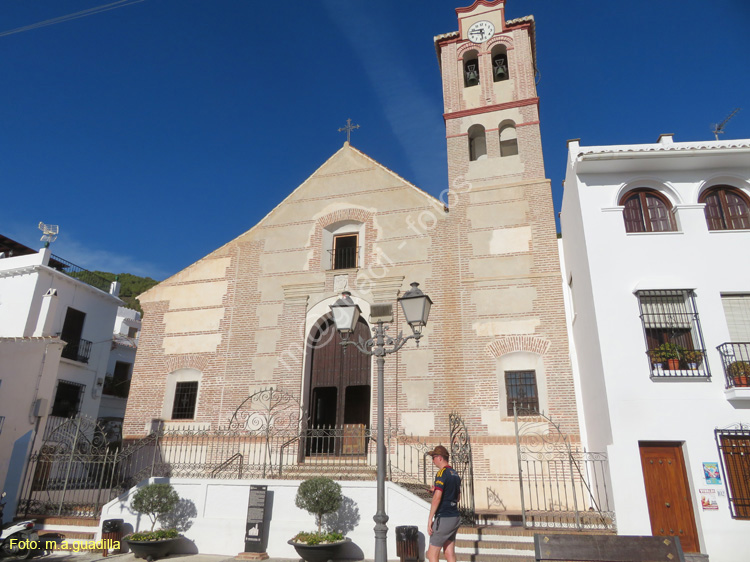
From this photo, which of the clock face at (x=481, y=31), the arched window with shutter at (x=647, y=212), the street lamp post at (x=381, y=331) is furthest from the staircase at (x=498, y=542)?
the clock face at (x=481, y=31)

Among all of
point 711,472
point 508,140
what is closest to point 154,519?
point 711,472

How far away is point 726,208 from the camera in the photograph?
1159 cm

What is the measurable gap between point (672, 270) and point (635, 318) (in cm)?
136

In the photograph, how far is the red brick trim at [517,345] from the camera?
12.9 metres

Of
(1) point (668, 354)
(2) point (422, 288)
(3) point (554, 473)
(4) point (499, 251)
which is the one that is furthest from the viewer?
(2) point (422, 288)

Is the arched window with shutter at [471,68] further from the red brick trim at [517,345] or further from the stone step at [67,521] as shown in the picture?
the stone step at [67,521]

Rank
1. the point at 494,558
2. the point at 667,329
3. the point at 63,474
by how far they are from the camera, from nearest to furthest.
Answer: the point at 494,558 < the point at 667,329 < the point at 63,474

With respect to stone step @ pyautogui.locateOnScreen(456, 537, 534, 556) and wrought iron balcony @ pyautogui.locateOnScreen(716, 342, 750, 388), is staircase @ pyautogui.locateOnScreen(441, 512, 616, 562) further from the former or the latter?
wrought iron balcony @ pyautogui.locateOnScreen(716, 342, 750, 388)

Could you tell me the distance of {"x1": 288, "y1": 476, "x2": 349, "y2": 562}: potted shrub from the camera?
30.4 ft

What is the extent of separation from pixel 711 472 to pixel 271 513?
8.31 meters

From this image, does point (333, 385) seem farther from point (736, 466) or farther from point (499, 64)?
point (499, 64)

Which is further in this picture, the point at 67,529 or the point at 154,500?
the point at 67,529

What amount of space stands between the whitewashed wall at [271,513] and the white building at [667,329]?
407 cm

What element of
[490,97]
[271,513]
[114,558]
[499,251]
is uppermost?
[490,97]
